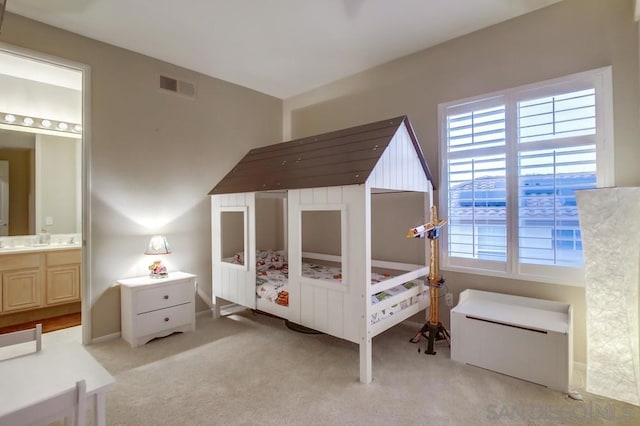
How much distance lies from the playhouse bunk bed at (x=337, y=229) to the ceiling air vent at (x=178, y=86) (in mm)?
1033

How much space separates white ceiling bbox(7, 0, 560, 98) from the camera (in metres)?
2.71

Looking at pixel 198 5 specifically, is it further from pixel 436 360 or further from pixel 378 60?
pixel 436 360

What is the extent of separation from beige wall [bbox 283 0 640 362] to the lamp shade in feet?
8.22

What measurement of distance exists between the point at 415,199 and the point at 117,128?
3.20m

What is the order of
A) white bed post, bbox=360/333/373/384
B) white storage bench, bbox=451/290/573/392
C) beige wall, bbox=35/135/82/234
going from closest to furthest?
white storage bench, bbox=451/290/573/392, white bed post, bbox=360/333/373/384, beige wall, bbox=35/135/82/234

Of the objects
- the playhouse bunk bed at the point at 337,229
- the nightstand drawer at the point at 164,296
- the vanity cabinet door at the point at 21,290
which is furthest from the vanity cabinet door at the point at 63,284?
the playhouse bunk bed at the point at 337,229

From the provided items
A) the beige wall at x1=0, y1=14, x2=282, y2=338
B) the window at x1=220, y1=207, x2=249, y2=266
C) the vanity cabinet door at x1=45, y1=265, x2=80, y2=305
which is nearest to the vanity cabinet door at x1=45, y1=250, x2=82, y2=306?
the vanity cabinet door at x1=45, y1=265, x2=80, y2=305

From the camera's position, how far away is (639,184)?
2.36 m

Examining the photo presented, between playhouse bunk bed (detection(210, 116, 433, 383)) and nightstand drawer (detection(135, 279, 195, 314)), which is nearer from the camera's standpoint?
playhouse bunk bed (detection(210, 116, 433, 383))

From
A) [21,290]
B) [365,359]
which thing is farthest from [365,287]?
[21,290]

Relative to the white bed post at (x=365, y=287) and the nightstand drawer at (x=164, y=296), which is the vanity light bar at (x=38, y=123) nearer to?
the nightstand drawer at (x=164, y=296)

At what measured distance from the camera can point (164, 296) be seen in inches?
128

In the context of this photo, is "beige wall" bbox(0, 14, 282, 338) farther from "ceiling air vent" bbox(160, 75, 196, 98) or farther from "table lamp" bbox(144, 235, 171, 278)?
"table lamp" bbox(144, 235, 171, 278)
